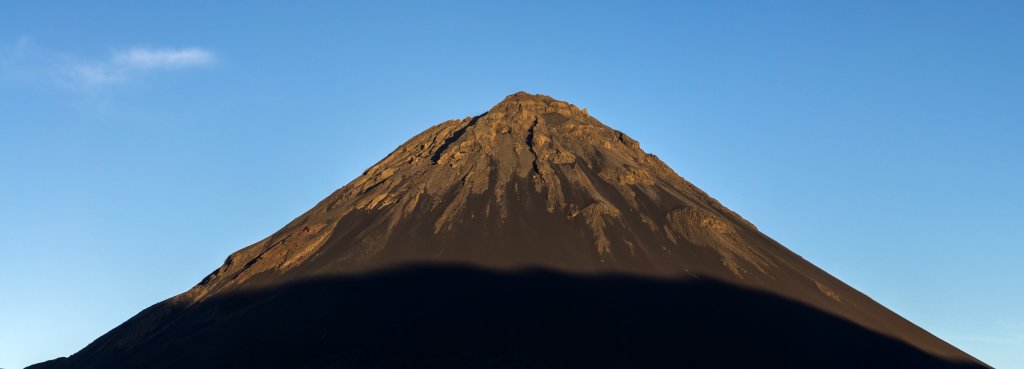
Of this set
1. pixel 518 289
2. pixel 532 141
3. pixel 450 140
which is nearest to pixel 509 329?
pixel 518 289

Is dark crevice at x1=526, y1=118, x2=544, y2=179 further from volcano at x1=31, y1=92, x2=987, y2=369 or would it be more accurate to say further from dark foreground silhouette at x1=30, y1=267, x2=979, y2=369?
dark foreground silhouette at x1=30, y1=267, x2=979, y2=369

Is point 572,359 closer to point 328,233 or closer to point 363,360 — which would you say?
point 363,360

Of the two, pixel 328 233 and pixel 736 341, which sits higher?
pixel 328 233

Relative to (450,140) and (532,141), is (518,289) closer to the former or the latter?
(532,141)

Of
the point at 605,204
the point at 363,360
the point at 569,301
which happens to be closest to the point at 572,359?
the point at 569,301

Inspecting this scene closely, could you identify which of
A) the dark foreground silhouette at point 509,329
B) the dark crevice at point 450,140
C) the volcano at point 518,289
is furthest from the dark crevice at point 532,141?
the dark foreground silhouette at point 509,329

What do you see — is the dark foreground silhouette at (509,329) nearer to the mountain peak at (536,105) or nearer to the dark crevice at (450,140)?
the dark crevice at (450,140)
